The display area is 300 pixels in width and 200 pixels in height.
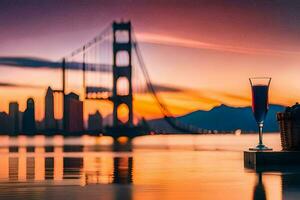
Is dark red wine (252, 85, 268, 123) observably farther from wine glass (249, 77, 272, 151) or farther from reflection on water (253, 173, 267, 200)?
reflection on water (253, 173, 267, 200)

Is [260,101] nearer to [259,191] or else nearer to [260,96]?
[260,96]

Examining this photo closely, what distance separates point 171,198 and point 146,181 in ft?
5.93

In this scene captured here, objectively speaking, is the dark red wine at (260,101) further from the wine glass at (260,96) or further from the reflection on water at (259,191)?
the reflection on water at (259,191)

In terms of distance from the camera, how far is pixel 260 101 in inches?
351

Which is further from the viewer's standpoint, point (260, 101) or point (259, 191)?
point (260, 101)

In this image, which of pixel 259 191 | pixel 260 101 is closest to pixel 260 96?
pixel 260 101

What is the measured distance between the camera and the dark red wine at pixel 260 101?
8844 mm

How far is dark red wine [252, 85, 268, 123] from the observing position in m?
8.84

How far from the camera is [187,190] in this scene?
5.77m

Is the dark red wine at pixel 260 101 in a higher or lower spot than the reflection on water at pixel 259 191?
higher

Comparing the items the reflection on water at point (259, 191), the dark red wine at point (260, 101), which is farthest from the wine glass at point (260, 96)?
the reflection on water at point (259, 191)

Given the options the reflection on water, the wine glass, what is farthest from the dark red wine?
the reflection on water

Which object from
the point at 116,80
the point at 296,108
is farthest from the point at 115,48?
the point at 296,108

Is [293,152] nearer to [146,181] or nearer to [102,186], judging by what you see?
[146,181]
